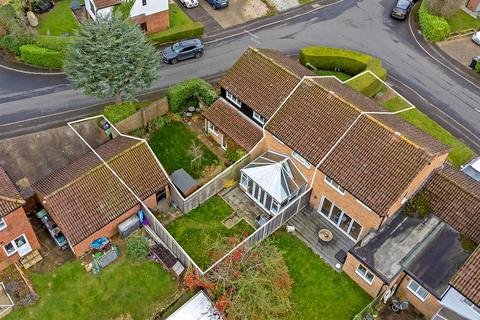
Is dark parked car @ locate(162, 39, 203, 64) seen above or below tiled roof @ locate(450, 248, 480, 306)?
below

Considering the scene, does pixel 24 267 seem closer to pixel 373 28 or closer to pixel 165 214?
pixel 165 214

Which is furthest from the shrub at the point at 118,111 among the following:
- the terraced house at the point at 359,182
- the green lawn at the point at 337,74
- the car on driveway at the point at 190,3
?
the car on driveway at the point at 190,3

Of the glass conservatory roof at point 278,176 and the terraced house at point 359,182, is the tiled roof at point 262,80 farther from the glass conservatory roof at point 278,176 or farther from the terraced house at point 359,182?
the glass conservatory roof at point 278,176

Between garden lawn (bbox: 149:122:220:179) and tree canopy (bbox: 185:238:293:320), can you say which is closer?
tree canopy (bbox: 185:238:293:320)

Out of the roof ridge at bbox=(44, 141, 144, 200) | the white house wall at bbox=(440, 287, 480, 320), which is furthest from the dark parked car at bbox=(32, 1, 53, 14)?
the white house wall at bbox=(440, 287, 480, 320)

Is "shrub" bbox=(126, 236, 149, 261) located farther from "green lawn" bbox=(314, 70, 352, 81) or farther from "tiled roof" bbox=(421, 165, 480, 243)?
"green lawn" bbox=(314, 70, 352, 81)

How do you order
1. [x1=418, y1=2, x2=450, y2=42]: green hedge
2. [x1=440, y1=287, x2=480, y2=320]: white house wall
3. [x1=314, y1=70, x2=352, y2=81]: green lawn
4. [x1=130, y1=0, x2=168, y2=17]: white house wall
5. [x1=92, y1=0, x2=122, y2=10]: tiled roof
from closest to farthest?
[x1=440, y1=287, x2=480, y2=320]: white house wall
[x1=92, y1=0, x2=122, y2=10]: tiled roof
[x1=130, y1=0, x2=168, y2=17]: white house wall
[x1=314, y1=70, x2=352, y2=81]: green lawn
[x1=418, y1=2, x2=450, y2=42]: green hedge
